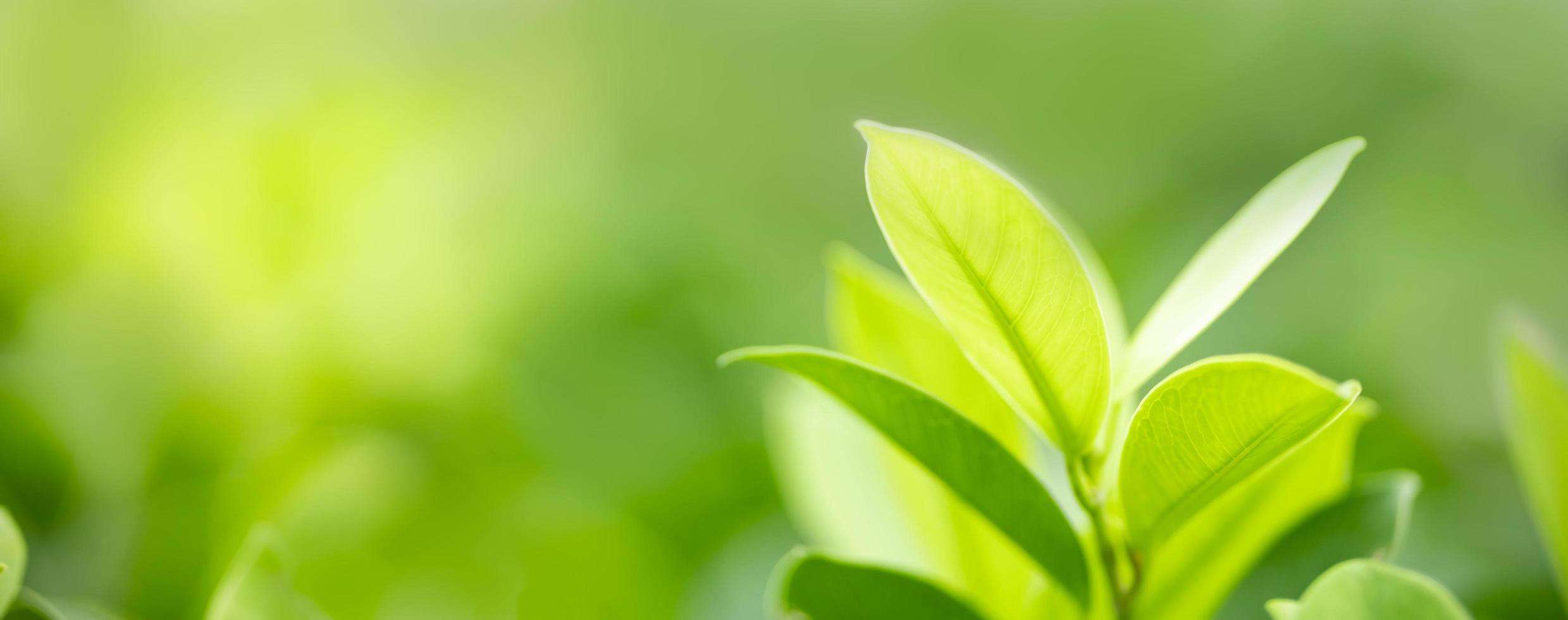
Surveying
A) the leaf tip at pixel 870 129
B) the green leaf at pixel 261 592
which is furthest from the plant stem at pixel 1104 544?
the green leaf at pixel 261 592

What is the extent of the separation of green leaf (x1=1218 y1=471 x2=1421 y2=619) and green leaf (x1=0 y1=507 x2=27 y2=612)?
1.14 feet

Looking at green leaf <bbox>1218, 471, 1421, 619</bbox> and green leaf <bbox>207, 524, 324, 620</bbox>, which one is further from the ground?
green leaf <bbox>207, 524, 324, 620</bbox>

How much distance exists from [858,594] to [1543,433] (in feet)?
0.77

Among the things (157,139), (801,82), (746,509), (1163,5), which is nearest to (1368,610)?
(746,509)

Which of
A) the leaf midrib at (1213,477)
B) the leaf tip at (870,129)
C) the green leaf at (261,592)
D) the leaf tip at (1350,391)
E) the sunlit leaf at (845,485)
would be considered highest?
the leaf tip at (870,129)

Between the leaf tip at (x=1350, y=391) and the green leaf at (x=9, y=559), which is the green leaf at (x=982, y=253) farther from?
the green leaf at (x=9, y=559)

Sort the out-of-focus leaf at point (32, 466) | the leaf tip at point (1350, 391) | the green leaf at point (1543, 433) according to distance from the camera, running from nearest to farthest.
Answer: the leaf tip at point (1350, 391), the green leaf at point (1543, 433), the out-of-focus leaf at point (32, 466)

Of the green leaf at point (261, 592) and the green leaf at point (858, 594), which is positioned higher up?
the green leaf at point (261, 592)

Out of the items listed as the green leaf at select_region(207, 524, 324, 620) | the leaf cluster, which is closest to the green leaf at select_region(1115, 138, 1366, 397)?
the leaf cluster

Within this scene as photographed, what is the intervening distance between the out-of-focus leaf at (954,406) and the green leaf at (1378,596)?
0.40ft

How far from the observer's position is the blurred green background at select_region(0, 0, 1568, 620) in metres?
0.48

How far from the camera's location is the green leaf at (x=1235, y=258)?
24cm

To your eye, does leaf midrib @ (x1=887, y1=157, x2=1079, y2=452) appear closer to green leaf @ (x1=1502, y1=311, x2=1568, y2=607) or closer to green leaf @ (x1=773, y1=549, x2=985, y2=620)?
green leaf @ (x1=773, y1=549, x2=985, y2=620)

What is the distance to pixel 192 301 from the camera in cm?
55
